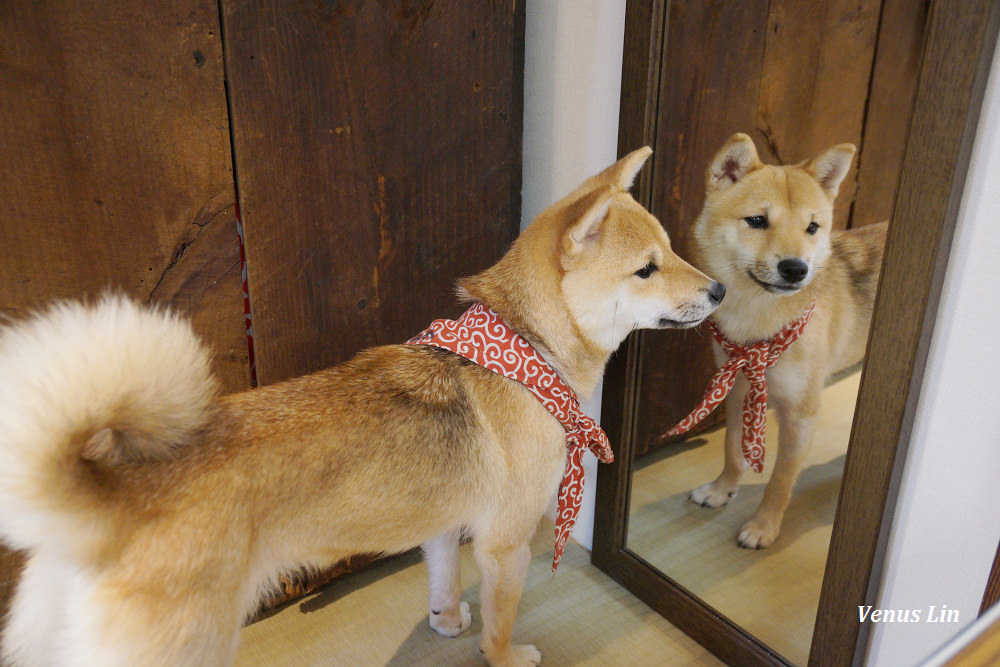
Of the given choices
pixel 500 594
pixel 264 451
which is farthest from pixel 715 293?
pixel 264 451

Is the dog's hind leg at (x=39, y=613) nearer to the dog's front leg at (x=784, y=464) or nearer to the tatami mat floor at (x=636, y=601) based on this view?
the tatami mat floor at (x=636, y=601)

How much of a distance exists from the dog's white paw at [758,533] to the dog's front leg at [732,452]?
0.27 feet

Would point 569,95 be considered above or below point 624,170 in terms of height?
above

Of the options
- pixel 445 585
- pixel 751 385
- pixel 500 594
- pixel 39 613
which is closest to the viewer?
pixel 39 613

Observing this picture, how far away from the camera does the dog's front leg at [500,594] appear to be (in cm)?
157

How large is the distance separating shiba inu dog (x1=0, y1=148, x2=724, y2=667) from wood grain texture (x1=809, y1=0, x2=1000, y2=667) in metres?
0.36

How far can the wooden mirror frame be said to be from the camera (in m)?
1.13

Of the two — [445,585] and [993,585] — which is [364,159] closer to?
[445,585]

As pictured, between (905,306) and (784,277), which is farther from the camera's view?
(784,277)

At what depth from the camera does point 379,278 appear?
5.96 feet

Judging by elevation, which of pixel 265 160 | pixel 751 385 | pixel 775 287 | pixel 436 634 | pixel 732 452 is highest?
pixel 265 160

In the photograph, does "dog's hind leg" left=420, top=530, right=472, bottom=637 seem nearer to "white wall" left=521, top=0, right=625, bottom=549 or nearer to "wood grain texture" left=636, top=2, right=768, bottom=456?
"white wall" left=521, top=0, right=625, bottom=549

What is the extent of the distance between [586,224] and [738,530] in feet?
3.18

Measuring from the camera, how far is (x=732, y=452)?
1.75 metres
